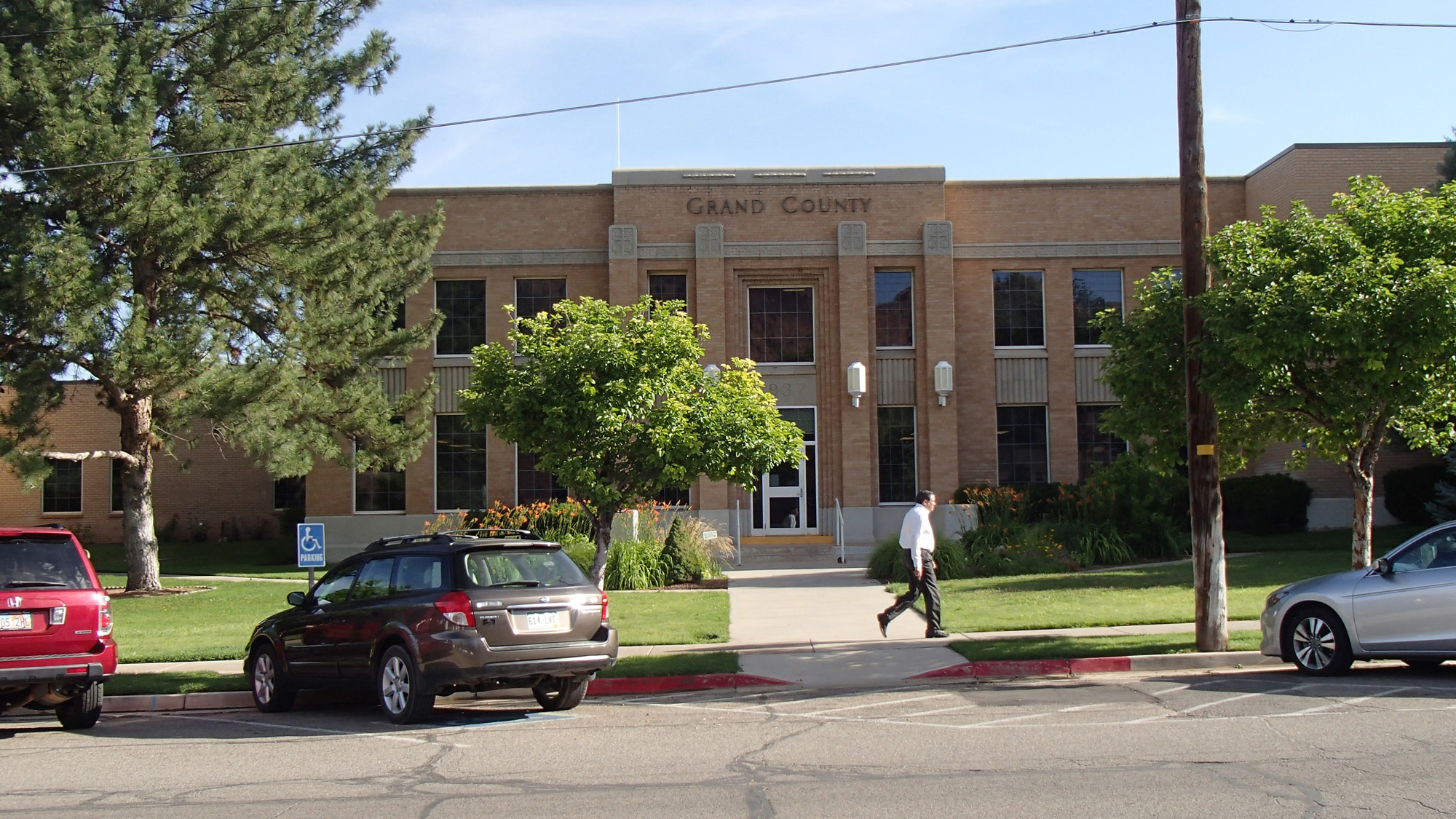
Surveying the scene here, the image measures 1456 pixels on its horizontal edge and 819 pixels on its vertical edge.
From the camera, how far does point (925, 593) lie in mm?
13367

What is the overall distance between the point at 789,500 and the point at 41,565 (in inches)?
739

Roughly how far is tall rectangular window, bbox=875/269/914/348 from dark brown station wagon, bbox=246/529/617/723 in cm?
1794

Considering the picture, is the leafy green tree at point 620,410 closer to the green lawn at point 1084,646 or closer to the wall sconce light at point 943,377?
the green lawn at point 1084,646

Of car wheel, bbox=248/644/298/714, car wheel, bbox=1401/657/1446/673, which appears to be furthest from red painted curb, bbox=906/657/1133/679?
car wheel, bbox=248/644/298/714

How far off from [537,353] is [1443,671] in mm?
10115

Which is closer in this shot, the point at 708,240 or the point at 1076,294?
the point at 708,240

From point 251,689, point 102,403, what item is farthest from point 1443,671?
point 102,403

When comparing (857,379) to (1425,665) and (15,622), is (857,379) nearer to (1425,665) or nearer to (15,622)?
(1425,665)

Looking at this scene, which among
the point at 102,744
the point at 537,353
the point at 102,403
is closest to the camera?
the point at 102,744

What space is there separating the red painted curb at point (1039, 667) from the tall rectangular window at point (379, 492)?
63.2ft

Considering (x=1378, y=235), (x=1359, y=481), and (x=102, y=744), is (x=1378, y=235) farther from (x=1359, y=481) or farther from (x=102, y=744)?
(x=102, y=744)

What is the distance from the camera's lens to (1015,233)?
2769 cm

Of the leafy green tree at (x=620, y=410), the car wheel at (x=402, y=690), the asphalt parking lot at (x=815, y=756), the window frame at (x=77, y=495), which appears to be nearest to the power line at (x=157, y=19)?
the leafy green tree at (x=620, y=410)

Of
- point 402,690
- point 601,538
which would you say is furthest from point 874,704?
point 601,538
